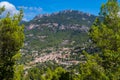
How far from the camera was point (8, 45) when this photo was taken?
3731cm

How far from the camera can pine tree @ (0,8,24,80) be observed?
3719cm

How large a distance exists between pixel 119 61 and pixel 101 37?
422 cm

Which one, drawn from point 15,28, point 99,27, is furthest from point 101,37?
point 15,28

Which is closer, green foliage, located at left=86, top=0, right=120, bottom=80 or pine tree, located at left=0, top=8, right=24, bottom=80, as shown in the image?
pine tree, located at left=0, top=8, right=24, bottom=80

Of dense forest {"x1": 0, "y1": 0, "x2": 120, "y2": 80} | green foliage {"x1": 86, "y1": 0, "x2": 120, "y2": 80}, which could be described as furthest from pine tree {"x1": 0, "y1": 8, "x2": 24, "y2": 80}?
green foliage {"x1": 86, "y1": 0, "x2": 120, "y2": 80}

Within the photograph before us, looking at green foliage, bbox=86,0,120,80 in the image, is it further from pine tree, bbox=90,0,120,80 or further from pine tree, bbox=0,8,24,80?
pine tree, bbox=0,8,24,80

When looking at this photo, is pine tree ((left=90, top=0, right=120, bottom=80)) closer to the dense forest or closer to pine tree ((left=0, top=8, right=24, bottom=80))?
the dense forest

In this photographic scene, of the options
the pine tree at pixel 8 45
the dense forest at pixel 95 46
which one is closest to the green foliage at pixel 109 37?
the dense forest at pixel 95 46

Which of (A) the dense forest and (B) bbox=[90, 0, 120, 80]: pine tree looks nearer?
(A) the dense forest

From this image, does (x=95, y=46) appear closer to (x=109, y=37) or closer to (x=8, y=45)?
(x=109, y=37)

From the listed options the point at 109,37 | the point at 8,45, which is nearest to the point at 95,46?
the point at 109,37

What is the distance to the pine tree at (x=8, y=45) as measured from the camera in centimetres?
3719

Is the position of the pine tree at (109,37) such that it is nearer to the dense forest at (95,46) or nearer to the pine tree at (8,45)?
the dense forest at (95,46)

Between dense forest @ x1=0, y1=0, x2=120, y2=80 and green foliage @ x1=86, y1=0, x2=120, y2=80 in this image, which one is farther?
green foliage @ x1=86, y1=0, x2=120, y2=80
